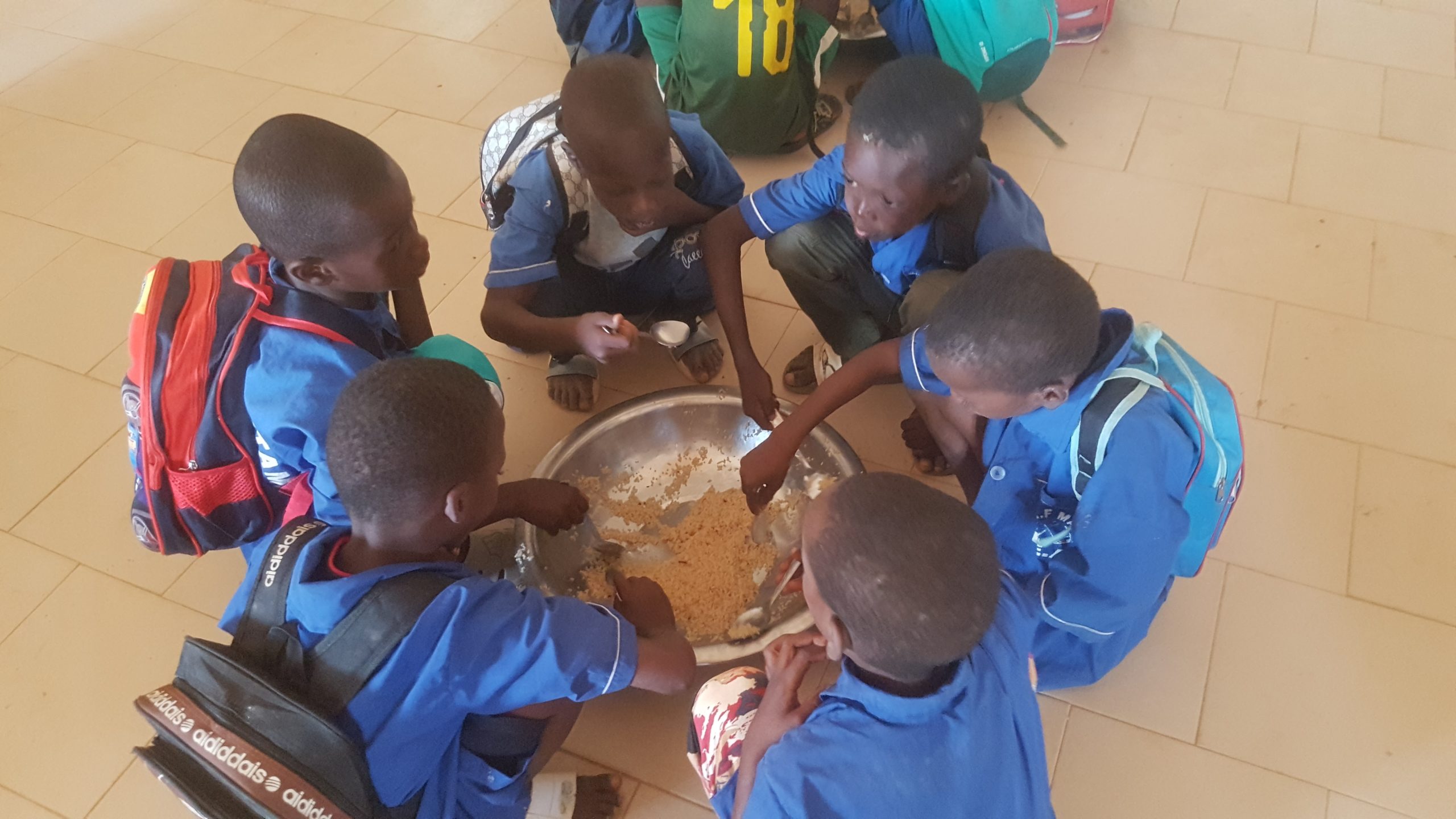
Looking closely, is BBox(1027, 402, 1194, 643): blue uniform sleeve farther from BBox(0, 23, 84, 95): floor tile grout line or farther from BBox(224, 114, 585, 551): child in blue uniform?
BBox(0, 23, 84, 95): floor tile grout line

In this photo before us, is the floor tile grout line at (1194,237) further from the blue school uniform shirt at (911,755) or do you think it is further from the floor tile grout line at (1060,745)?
the blue school uniform shirt at (911,755)

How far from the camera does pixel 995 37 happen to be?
2.30 meters

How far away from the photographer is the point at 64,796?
139 cm

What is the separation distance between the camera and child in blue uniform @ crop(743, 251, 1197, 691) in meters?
1.07

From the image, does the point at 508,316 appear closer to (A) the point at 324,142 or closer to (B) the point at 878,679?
(A) the point at 324,142

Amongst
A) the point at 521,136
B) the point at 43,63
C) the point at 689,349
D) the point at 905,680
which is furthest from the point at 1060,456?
the point at 43,63

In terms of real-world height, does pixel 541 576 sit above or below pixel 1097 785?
above

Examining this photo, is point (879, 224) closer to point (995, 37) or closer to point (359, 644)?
point (359, 644)

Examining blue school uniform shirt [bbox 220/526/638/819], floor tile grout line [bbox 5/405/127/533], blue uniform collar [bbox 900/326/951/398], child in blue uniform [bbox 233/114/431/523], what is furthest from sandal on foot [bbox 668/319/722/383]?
floor tile grout line [bbox 5/405/127/533]

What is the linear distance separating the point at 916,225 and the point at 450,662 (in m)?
0.98

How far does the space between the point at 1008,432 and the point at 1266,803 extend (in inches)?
27.3

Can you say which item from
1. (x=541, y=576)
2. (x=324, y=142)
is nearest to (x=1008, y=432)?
(x=541, y=576)

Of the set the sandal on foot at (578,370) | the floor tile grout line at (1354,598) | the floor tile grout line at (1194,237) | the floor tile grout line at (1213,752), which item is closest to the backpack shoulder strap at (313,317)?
the sandal on foot at (578,370)

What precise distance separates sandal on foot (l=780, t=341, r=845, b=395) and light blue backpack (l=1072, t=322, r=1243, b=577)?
0.70 metres
